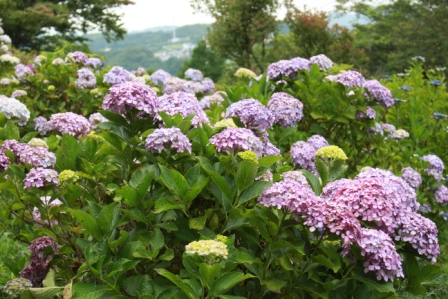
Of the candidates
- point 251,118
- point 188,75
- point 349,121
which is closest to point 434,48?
point 188,75

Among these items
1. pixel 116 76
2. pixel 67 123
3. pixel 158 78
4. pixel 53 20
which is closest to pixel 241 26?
pixel 53 20

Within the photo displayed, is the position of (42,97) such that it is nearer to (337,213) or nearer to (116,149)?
(116,149)

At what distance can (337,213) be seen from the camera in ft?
5.41

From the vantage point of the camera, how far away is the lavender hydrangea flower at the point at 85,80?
4.77 metres

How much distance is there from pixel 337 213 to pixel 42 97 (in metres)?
4.07

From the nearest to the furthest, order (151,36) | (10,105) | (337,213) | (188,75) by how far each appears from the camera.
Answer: (337,213)
(10,105)
(188,75)
(151,36)

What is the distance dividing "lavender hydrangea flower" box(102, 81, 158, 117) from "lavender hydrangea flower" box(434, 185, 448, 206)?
302cm

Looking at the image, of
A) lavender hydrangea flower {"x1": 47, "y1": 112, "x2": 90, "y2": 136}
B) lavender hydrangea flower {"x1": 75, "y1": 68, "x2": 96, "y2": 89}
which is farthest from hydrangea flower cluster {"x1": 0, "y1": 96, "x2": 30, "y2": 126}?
lavender hydrangea flower {"x1": 75, "y1": 68, "x2": 96, "y2": 89}

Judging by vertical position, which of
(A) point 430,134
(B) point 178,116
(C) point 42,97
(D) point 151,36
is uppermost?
(B) point 178,116

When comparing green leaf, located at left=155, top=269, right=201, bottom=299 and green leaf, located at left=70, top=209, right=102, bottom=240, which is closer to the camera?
green leaf, located at left=155, top=269, right=201, bottom=299

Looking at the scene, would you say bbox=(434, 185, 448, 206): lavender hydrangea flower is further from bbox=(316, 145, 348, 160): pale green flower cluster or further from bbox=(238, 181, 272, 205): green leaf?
bbox=(238, 181, 272, 205): green leaf

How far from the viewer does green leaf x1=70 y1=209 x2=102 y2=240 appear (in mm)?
1806

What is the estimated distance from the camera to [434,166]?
416cm

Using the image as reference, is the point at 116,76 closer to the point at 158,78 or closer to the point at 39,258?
the point at 158,78
